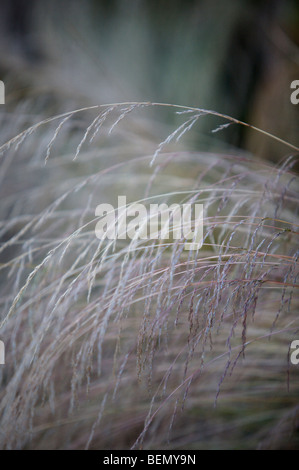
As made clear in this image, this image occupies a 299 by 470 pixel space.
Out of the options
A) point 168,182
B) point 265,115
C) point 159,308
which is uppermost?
point 265,115

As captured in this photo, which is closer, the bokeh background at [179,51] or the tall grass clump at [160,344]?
the tall grass clump at [160,344]

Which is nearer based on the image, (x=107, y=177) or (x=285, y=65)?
(x=107, y=177)

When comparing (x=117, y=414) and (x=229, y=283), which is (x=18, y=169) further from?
(x=229, y=283)

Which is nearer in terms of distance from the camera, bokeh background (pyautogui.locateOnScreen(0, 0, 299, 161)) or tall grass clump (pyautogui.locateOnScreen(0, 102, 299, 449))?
tall grass clump (pyautogui.locateOnScreen(0, 102, 299, 449))

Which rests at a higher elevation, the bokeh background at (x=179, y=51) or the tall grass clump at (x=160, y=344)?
the bokeh background at (x=179, y=51)

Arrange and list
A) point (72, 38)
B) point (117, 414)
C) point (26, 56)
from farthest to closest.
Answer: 1. point (26, 56)
2. point (72, 38)
3. point (117, 414)

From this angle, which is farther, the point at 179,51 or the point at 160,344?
the point at 179,51

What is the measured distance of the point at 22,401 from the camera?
0.64 meters

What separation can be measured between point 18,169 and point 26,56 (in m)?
0.44

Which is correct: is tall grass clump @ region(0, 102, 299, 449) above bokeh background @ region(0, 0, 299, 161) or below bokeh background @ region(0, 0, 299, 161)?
below

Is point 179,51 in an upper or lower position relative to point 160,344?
upper

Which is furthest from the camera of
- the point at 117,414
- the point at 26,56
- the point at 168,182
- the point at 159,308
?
the point at 26,56
